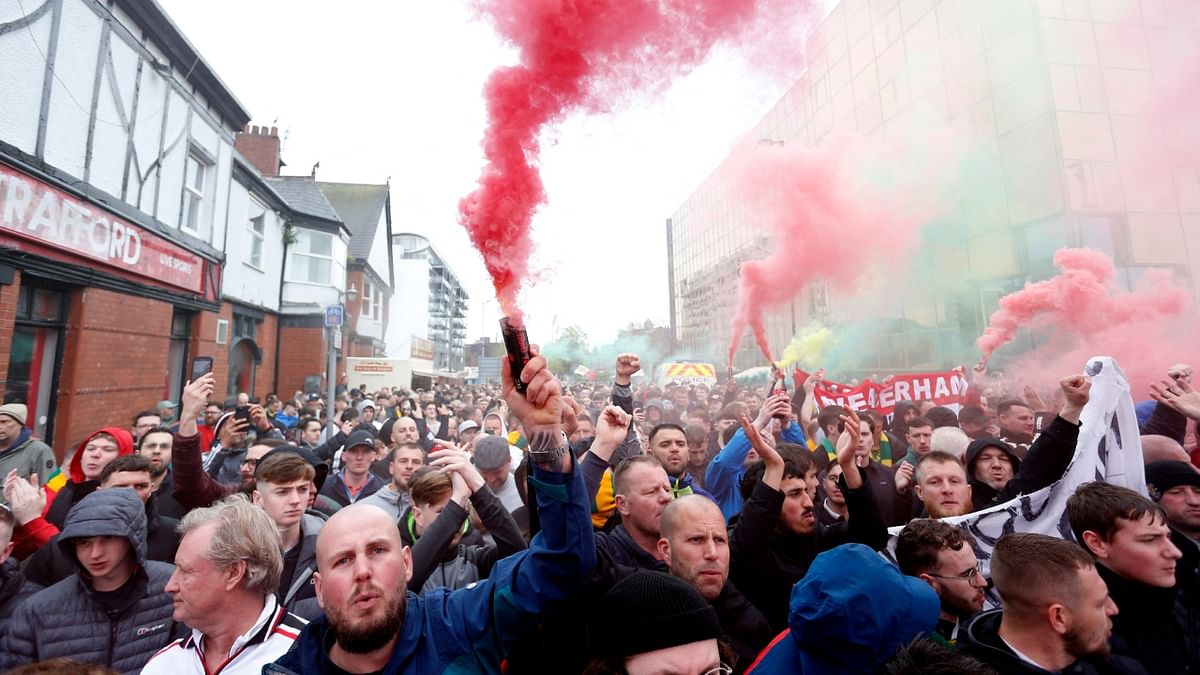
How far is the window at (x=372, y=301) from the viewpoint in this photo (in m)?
26.5

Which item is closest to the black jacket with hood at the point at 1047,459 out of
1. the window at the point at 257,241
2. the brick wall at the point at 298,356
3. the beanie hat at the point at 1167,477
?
the beanie hat at the point at 1167,477

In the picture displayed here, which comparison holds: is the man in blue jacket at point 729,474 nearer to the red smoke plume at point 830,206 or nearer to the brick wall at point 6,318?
the brick wall at point 6,318

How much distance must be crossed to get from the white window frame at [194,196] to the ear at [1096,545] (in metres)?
14.9

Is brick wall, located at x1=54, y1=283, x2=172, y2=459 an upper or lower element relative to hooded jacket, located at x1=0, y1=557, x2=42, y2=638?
upper

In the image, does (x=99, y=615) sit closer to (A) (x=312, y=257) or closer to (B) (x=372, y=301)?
(A) (x=312, y=257)

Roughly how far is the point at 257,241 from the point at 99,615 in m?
17.0

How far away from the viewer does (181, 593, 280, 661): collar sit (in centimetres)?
223

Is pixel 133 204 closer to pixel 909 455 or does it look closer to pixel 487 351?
pixel 909 455

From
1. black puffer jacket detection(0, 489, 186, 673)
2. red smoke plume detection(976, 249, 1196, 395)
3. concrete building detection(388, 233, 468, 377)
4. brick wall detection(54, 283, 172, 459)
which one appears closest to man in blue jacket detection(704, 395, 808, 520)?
black puffer jacket detection(0, 489, 186, 673)

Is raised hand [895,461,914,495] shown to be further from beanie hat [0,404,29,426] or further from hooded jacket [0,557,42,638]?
beanie hat [0,404,29,426]

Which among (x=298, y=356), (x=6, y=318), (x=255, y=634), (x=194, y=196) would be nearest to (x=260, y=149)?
(x=298, y=356)

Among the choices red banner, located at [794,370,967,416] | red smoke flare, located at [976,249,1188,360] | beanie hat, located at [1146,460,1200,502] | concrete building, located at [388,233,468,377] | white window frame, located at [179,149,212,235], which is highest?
concrete building, located at [388,233,468,377]

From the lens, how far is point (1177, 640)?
2.40m

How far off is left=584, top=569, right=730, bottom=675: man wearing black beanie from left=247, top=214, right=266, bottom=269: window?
1824 centimetres
